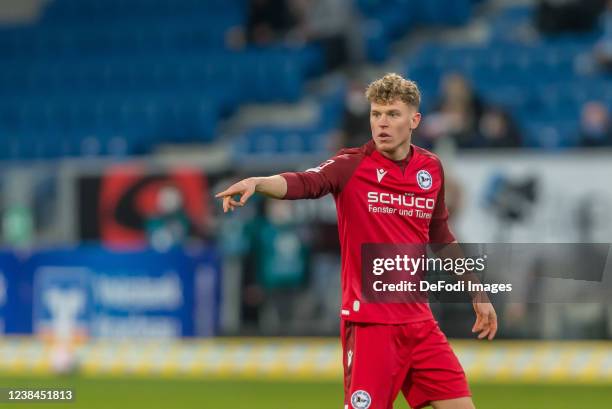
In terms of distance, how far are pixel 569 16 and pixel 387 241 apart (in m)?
12.7

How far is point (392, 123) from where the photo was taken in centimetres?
626

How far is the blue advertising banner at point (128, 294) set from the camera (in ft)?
45.5

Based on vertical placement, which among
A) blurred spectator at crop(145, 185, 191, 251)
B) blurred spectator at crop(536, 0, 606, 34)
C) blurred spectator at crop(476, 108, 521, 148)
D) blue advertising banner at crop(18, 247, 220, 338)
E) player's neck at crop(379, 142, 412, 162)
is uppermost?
blurred spectator at crop(536, 0, 606, 34)

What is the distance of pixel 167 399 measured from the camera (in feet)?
37.3

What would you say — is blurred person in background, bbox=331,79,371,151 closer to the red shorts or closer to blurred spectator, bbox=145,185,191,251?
blurred spectator, bbox=145,185,191,251

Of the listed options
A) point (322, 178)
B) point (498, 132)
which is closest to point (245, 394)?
point (498, 132)

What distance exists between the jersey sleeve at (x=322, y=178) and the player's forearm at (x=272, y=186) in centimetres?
3

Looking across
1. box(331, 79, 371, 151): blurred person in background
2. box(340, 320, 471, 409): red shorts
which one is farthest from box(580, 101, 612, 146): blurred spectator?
box(340, 320, 471, 409): red shorts

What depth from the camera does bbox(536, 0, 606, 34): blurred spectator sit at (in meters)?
18.2

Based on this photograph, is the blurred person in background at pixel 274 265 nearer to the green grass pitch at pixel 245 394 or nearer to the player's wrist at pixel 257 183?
the green grass pitch at pixel 245 394

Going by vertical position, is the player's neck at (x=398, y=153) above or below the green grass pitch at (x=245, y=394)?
above

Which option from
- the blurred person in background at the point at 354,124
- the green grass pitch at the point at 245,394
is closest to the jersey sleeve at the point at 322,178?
the green grass pitch at the point at 245,394

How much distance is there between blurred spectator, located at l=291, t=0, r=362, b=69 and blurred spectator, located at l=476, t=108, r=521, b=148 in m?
5.86

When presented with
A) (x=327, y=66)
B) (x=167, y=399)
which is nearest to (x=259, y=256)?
(x=167, y=399)
